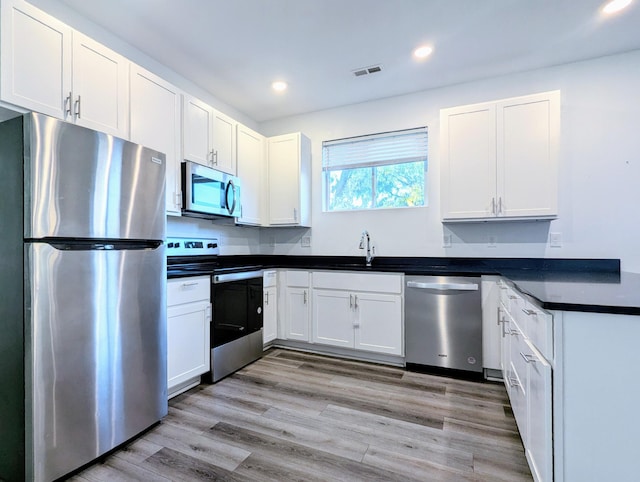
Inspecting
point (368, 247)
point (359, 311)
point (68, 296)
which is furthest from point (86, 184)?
point (368, 247)

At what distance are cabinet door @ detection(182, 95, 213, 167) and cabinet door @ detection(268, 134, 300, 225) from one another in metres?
0.91

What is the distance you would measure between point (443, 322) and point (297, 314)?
1455 mm

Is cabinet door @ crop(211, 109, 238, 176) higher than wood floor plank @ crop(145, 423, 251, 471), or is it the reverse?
cabinet door @ crop(211, 109, 238, 176)

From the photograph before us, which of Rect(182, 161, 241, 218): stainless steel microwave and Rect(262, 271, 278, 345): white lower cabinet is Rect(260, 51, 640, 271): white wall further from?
Rect(182, 161, 241, 218): stainless steel microwave

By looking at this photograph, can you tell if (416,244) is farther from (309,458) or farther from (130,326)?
(130,326)

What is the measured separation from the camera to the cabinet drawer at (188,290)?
88.7 inches

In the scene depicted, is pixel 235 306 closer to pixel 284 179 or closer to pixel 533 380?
pixel 284 179

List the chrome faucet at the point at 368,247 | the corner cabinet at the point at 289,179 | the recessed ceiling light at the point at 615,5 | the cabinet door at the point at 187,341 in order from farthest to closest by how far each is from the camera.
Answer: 1. the corner cabinet at the point at 289,179
2. the chrome faucet at the point at 368,247
3. the cabinet door at the point at 187,341
4. the recessed ceiling light at the point at 615,5

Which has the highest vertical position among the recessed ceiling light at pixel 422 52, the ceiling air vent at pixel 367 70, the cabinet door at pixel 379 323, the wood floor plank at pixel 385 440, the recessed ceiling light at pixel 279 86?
the recessed ceiling light at pixel 279 86

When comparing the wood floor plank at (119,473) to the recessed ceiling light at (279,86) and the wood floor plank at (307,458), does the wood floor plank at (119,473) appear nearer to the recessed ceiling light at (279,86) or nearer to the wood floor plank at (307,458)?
the wood floor plank at (307,458)

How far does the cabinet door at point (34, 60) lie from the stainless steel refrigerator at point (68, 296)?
1.00 feet

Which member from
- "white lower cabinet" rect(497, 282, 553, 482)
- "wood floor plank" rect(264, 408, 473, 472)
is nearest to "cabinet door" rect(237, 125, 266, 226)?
"wood floor plank" rect(264, 408, 473, 472)

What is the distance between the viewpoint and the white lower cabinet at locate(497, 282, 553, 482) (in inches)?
46.5

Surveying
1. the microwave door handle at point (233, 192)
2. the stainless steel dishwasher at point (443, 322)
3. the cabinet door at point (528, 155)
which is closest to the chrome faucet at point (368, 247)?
the stainless steel dishwasher at point (443, 322)
